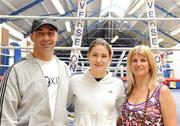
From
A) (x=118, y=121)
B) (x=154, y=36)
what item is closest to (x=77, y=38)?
(x=154, y=36)

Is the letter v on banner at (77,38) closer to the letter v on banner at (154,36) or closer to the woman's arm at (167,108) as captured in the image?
the letter v on banner at (154,36)

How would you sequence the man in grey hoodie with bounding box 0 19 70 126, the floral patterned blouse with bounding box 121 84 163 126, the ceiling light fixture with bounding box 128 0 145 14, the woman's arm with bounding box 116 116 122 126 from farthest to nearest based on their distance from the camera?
the ceiling light fixture with bounding box 128 0 145 14 < the woman's arm with bounding box 116 116 122 126 < the floral patterned blouse with bounding box 121 84 163 126 < the man in grey hoodie with bounding box 0 19 70 126

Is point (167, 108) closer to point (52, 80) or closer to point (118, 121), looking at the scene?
point (118, 121)

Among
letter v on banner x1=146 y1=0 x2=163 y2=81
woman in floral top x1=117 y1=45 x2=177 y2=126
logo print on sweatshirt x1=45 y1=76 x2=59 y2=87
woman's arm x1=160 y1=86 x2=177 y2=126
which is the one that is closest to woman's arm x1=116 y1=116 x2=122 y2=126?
woman in floral top x1=117 y1=45 x2=177 y2=126

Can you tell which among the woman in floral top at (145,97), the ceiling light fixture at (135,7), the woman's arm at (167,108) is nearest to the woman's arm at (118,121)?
the woman in floral top at (145,97)

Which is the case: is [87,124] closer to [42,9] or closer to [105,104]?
[105,104]

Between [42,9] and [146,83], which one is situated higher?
[42,9]

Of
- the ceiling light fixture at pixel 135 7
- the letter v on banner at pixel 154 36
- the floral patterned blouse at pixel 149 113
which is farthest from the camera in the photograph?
the ceiling light fixture at pixel 135 7

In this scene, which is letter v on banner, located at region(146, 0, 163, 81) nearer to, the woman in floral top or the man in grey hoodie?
the woman in floral top

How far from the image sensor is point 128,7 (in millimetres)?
13656

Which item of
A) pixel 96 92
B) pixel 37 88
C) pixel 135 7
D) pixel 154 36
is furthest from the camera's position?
pixel 135 7

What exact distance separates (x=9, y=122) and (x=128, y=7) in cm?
1263

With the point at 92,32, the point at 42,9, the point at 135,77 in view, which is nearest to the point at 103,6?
the point at 42,9

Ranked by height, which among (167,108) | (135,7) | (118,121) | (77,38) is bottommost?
(118,121)
